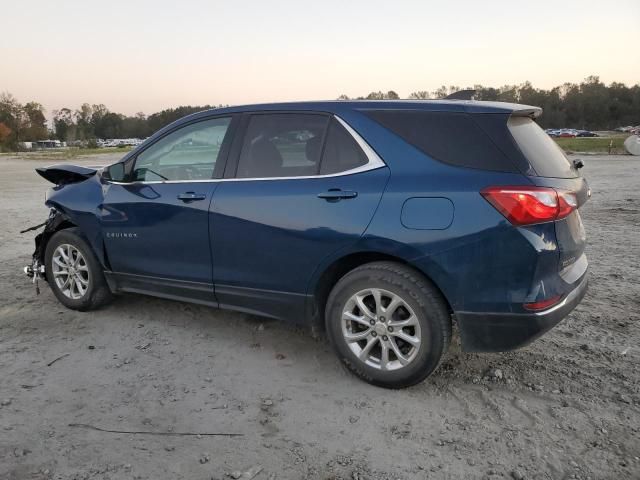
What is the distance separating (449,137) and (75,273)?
3459 mm

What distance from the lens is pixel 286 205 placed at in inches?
142

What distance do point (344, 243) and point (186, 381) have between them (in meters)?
1.40

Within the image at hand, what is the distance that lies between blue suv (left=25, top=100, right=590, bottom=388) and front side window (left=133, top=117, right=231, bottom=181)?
11mm

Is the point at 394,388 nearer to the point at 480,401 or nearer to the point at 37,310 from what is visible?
the point at 480,401

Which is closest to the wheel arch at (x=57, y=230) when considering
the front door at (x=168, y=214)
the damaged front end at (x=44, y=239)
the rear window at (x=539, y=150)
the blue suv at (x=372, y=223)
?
the damaged front end at (x=44, y=239)

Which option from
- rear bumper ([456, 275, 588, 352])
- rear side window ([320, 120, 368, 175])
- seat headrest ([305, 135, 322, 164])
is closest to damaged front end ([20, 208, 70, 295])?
seat headrest ([305, 135, 322, 164])

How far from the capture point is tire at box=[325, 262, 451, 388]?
Result: 10.6ft

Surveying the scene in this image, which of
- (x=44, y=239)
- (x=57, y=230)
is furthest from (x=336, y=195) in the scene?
(x=44, y=239)

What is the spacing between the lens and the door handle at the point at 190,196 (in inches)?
158

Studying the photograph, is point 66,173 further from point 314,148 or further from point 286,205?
point 314,148

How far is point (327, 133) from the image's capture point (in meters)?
3.64

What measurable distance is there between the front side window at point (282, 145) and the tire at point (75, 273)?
1783 millimetres

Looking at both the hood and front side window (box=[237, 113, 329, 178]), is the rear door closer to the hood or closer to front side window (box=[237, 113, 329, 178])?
front side window (box=[237, 113, 329, 178])

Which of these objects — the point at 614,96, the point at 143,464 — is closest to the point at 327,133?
the point at 143,464
